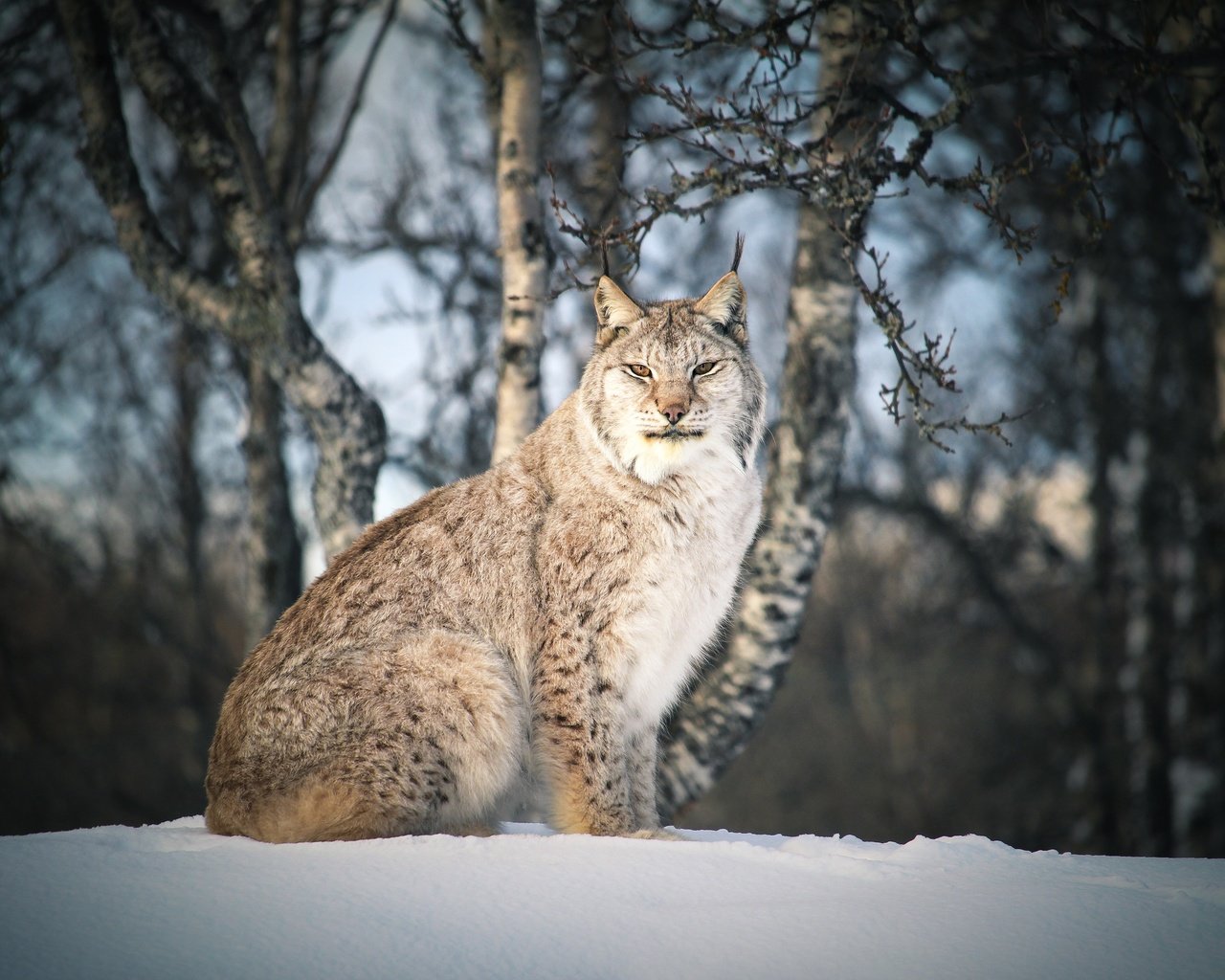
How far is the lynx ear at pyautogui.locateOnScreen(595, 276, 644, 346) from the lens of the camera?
16.1 ft

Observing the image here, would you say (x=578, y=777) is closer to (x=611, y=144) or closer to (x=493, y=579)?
(x=493, y=579)

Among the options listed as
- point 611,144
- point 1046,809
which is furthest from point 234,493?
point 1046,809

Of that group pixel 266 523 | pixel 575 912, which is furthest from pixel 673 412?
pixel 266 523

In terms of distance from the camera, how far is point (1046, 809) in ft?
53.2

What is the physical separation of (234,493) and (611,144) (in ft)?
26.9

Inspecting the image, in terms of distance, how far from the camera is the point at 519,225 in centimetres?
662

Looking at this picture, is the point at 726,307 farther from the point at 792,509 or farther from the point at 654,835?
the point at 654,835

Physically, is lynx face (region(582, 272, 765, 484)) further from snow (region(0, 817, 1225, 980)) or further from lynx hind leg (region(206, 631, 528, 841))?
snow (region(0, 817, 1225, 980))

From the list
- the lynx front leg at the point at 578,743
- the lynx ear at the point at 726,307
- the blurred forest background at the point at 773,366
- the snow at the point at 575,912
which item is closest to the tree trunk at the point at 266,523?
the blurred forest background at the point at 773,366

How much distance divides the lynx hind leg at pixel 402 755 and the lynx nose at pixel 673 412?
1205 millimetres

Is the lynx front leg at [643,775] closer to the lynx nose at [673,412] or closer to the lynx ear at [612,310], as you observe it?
the lynx nose at [673,412]

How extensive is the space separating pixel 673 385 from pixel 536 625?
1.16 meters

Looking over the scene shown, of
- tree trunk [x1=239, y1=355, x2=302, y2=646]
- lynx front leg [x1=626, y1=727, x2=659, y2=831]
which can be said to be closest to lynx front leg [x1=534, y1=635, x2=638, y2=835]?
lynx front leg [x1=626, y1=727, x2=659, y2=831]

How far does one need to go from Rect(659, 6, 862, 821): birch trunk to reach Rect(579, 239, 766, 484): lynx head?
1.71 m
